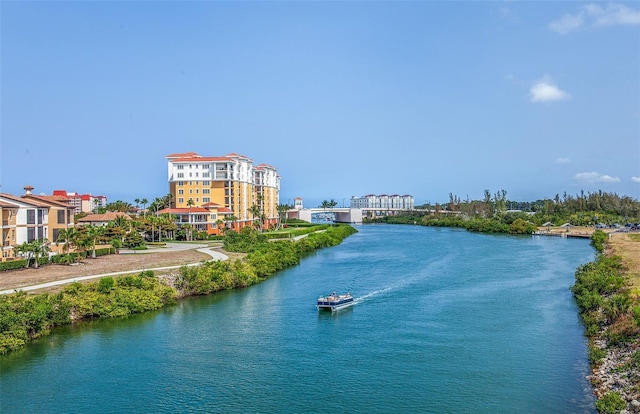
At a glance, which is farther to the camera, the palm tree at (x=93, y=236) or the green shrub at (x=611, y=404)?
the palm tree at (x=93, y=236)

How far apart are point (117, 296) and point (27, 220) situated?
1153 cm

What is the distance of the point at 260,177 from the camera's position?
7212 centimetres

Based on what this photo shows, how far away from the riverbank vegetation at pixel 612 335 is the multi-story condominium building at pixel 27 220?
29719 millimetres

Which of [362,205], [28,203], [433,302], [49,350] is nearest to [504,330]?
[433,302]

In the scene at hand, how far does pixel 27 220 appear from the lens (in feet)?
102

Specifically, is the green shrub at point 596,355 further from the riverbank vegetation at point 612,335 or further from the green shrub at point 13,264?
the green shrub at point 13,264

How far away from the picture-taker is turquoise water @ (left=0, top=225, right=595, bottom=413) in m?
Result: 14.6

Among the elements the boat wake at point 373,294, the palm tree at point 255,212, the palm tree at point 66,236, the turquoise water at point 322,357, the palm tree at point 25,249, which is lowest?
the turquoise water at point 322,357

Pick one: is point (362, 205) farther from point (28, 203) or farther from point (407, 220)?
point (28, 203)

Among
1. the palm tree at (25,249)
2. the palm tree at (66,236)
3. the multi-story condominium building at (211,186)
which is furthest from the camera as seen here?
the multi-story condominium building at (211,186)

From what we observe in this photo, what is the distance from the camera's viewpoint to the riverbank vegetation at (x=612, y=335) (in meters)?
13.4

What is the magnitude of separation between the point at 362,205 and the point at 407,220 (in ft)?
228

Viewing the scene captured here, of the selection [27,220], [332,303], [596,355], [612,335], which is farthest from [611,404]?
[27,220]

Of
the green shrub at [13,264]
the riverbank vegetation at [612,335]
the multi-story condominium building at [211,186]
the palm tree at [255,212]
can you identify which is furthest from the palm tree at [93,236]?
the riverbank vegetation at [612,335]
